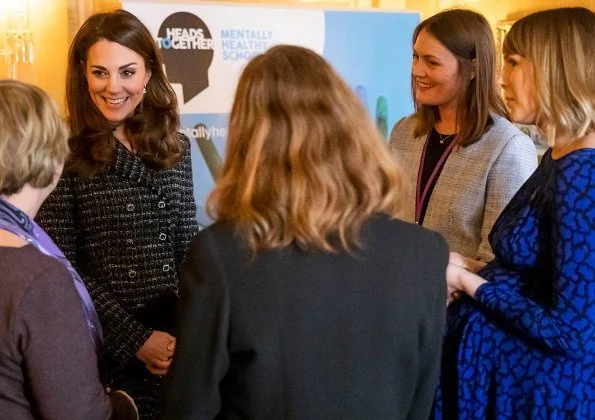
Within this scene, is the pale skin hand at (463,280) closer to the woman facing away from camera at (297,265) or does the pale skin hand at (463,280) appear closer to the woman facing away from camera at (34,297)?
the woman facing away from camera at (297,265)

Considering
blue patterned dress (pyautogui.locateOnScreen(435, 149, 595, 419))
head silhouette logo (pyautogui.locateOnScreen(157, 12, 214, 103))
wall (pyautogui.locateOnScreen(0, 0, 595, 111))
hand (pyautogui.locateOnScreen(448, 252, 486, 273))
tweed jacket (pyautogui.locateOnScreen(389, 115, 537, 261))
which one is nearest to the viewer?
blue patterned dress (pyautogui.locateOnScreen(435, 149, 595, 419))

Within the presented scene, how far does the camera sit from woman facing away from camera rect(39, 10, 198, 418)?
6.14 feet

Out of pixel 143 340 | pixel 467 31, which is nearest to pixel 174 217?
pixel 143 340

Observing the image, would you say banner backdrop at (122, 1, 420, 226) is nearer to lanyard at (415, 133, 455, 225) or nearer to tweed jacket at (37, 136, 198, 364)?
lanyard at (415, 133, 455, 225)

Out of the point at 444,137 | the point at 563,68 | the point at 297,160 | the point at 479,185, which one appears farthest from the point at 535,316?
the point at 444,137

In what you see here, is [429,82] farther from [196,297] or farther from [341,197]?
[196,297]

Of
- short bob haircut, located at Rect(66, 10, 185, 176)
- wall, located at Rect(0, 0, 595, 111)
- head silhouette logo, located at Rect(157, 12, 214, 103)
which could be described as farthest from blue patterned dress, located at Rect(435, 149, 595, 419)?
wall, located at Rect(0, 0, 595, 111)

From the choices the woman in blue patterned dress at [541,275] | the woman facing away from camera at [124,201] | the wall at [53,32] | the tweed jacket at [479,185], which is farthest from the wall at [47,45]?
the woman in blue patterned dress at [541,275]

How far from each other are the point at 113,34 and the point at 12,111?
2.41ft

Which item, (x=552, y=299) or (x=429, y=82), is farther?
(x=429, y=82)

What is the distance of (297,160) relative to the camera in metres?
1.15

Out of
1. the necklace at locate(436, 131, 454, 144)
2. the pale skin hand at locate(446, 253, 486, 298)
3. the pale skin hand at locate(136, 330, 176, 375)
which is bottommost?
the pale skin hand at locate(136, 330, 176, 375)

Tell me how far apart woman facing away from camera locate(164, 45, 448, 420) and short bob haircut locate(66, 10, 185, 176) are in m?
0.83

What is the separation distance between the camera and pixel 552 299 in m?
1.48
